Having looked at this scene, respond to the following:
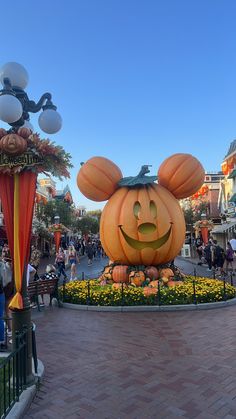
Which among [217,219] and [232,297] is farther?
[217,219]

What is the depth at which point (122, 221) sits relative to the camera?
33.1ft

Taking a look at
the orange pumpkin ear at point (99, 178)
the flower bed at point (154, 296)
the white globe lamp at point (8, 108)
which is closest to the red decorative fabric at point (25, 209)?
the white globe lamp at point (8, 108)

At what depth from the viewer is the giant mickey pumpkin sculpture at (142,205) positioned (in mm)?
10039

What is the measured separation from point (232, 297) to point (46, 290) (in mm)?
4728

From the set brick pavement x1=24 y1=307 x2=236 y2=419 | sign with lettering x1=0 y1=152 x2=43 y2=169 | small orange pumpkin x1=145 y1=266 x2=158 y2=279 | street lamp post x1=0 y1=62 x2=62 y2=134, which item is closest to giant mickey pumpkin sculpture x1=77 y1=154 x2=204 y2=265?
small orange pumpkin x1=145 y1=266 x2=158 y2=279

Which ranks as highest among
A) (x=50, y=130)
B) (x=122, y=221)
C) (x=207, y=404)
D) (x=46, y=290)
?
(x=50, y=130)

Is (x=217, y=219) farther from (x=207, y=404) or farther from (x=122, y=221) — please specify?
(x=207, y=404)

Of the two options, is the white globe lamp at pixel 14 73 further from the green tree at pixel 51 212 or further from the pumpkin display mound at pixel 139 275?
the green tree at pixel 51 212

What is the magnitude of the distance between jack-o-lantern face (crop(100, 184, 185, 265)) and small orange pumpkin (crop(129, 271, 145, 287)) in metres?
0.31

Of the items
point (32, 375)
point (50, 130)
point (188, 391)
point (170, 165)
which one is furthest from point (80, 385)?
point (170, 165)

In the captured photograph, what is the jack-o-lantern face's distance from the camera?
394 inches

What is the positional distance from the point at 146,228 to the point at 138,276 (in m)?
A: 1.35

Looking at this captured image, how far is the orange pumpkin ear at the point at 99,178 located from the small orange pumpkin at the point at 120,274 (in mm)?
2028

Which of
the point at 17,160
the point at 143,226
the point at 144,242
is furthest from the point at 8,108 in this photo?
the point at 144,242
